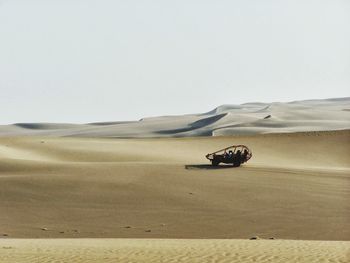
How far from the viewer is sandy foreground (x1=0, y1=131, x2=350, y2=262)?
13289 millimetres

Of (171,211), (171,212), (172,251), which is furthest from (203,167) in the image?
(172,251)

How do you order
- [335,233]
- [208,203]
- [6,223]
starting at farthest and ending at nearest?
[208,203] → [6,223] → [335,233]

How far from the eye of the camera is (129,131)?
284 feet

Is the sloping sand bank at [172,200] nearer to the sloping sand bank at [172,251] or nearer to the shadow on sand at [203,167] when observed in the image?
the shadow on sand at [203,167]

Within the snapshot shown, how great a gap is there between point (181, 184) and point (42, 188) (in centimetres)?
401

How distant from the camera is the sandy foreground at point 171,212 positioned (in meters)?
13.3

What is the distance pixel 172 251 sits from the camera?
43.4 feet

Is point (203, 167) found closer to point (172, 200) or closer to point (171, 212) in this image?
point (172, 200)

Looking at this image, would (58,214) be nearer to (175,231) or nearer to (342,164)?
(175,231)

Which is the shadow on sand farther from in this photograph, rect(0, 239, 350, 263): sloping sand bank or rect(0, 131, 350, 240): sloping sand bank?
rect(0, 239, 350, 263): sloping sand bank

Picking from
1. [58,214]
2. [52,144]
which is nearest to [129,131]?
[52,144]

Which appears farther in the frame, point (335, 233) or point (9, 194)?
point (9, 194)

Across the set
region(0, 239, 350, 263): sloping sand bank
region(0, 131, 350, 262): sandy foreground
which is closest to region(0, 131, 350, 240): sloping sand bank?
region(0, 131, 350, 262): sandy foreground

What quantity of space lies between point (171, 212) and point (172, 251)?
559 centimetres
